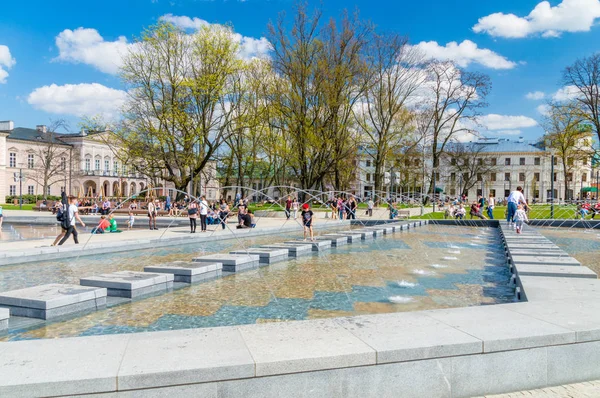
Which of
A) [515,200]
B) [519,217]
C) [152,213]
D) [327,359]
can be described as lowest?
[327,359]

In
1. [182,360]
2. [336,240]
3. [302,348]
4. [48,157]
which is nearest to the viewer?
[182,360]

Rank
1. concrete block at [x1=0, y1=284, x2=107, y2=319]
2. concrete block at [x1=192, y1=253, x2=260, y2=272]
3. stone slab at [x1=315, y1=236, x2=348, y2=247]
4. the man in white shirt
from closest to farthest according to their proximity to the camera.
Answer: concrete block at [x1=0, y1=284, x2=107, y2=319] → concrete block at [x1=192, y1=253, x2=260, y2=272] → stone slab at [x1=315, y1=236, x2=348, y2=247] → the man in white shirt

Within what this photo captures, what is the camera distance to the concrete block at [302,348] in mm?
3848

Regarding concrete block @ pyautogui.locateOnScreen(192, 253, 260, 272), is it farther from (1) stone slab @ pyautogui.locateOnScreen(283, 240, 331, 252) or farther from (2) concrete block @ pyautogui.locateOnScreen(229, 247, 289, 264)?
(1) stone slab @ pyautogui.locateOnScreen(283, 240, 331, 252)

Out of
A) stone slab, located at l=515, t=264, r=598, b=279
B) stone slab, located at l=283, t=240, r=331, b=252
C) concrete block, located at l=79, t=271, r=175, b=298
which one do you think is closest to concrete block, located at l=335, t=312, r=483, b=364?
stone slab, located at l=515, t=264, r=598, b=279

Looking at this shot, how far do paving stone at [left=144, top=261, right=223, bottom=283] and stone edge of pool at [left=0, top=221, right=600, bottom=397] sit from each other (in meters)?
4.96

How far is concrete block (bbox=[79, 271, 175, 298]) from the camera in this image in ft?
26.5

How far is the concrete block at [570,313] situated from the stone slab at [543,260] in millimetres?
3369

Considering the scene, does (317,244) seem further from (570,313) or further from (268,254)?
(570,313)

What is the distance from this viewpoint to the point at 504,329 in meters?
4.72

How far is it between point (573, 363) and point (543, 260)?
544 cm

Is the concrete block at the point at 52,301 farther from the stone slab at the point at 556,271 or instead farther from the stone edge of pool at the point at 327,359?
the stone slab at the point at 556,271

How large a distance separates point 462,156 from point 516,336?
88.1 metres

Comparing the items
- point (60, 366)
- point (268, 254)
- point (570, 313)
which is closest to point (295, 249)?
point (268, 254)
